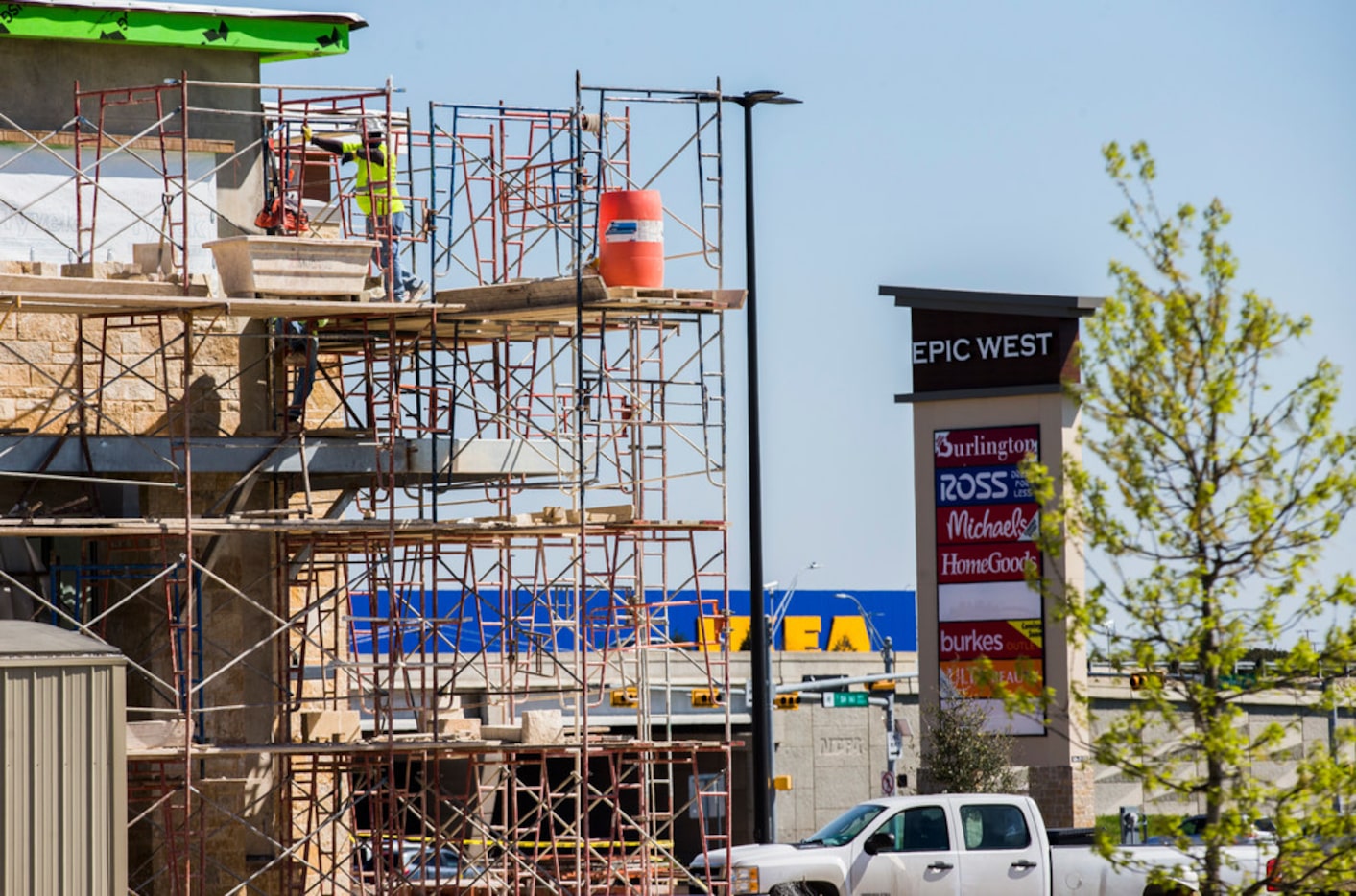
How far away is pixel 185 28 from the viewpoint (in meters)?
21.7

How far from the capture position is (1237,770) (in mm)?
12375

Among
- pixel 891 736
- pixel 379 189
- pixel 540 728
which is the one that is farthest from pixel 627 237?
pixel 891 736

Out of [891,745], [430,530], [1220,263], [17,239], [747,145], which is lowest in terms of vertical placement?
[891,745]

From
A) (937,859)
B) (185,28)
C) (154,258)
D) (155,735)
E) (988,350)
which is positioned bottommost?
(937,859)

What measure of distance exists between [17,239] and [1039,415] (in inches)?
774

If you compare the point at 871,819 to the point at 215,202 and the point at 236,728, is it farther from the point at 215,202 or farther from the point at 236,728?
the point at 215,202

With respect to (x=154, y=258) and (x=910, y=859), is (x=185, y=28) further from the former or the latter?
(x=910, y=859)

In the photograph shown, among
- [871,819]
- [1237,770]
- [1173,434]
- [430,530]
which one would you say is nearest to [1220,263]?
[1173,434]

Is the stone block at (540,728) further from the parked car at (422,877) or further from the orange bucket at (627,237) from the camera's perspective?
the orange bucket at (627,237)

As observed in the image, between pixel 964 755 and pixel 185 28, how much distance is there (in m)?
17.2

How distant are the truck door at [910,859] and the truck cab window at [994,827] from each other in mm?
246

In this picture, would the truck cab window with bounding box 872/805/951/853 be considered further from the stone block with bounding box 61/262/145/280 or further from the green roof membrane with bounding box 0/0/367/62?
the green roof membrane with bounding box 0/0/367/62

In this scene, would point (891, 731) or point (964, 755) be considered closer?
point (964, 755)

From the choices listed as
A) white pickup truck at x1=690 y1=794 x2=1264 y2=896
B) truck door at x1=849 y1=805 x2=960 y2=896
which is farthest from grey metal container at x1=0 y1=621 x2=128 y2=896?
truck door at x1=849 y1=805 x2=960 y2=896
